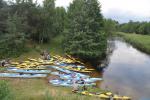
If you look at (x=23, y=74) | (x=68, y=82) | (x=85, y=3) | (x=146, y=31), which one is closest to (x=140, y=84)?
(x=68, y=82)

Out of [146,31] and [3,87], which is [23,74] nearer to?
[3,87]

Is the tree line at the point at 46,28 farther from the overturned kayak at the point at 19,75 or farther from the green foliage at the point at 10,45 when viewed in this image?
the overturned kayak at the point at 19,75

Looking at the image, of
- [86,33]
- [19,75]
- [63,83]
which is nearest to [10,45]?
[19,75]

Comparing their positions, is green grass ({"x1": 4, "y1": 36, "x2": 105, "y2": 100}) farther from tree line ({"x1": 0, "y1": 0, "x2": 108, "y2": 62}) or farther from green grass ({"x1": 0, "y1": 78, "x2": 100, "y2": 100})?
tree line ({"x1": 0, "y1": 0, "x2": 108, "y2": 62})

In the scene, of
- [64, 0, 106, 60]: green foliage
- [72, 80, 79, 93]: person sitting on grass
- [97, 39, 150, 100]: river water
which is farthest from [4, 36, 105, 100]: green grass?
[64, 0, 106, 60]: green foliage

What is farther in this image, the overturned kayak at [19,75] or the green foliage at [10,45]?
the green foliage at [10,45]

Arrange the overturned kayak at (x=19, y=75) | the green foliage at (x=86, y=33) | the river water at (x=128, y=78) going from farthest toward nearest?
1. the green foliage at (x=86, y=33)
2. the overturned kayak at (x=19, y=75)
3. the river water at (x=128, y=78)

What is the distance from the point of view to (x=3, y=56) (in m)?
40.0

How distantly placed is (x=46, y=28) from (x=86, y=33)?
944cm

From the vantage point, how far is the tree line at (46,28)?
1662 inches

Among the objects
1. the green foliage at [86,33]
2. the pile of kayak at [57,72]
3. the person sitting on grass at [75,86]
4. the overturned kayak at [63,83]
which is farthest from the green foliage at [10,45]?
the person sitting on grass at [75,86]

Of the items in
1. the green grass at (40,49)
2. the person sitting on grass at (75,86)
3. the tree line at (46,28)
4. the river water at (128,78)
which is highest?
the tree line at (46,28)

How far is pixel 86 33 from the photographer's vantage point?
151 feet

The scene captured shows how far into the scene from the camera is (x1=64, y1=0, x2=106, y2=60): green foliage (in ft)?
147
